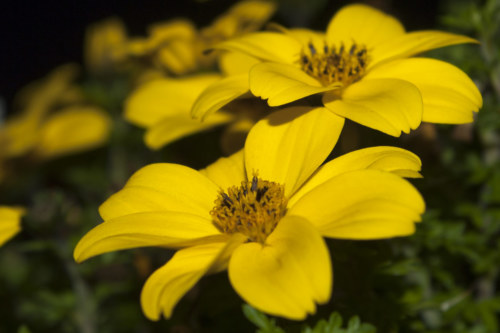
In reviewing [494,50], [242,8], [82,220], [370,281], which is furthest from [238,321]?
[242,8]

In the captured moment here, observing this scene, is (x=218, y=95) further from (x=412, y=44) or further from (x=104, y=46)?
(x=104, y=46)


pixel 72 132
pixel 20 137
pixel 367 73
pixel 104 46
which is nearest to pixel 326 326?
pixel 367 73

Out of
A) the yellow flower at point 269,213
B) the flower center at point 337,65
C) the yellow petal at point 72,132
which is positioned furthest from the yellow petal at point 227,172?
the yellow petal at point 72,132

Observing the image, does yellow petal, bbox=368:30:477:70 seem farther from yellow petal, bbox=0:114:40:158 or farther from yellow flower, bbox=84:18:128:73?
A: yellow flower, bbox=84:18:128:73

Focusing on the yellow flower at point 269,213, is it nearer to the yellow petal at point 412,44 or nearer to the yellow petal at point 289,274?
the yellow petal at point 289,274

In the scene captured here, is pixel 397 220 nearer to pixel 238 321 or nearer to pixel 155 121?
pixel 238 321

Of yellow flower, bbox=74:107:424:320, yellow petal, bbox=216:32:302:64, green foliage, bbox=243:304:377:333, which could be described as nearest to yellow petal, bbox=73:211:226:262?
yellow flower, bbox=74:107:424:320
